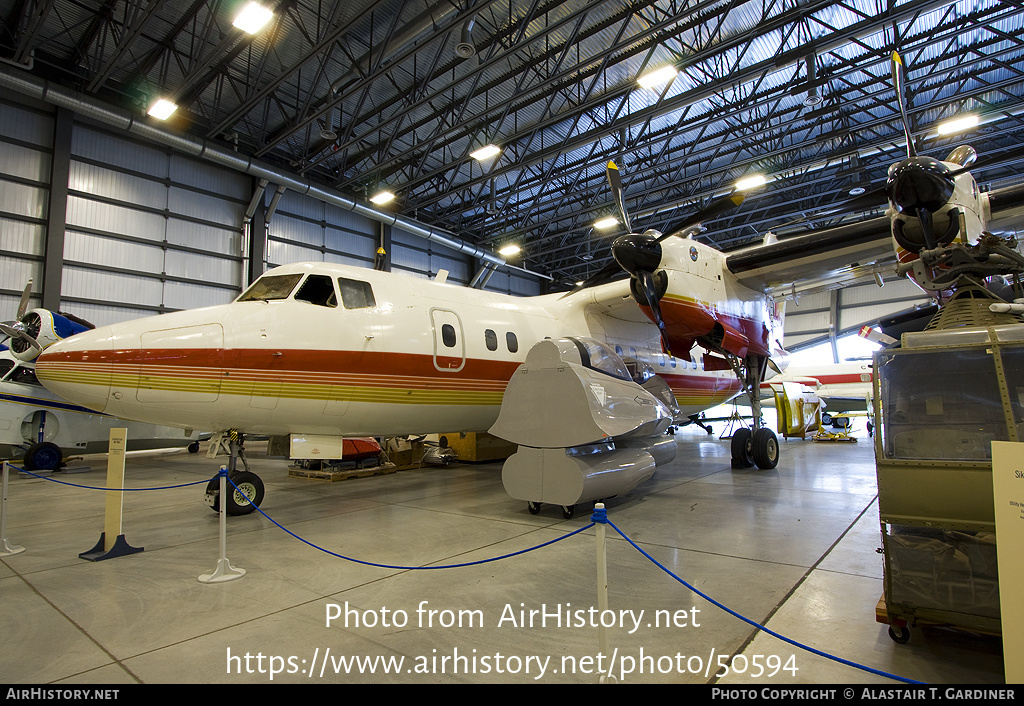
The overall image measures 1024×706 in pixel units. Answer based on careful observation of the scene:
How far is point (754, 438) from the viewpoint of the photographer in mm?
10383

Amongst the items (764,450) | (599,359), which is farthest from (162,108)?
(764,450)

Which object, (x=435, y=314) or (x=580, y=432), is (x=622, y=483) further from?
(x=435, y=314)

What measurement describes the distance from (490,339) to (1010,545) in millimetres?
6958

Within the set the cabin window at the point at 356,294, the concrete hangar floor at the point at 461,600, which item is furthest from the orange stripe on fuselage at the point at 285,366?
the concrete hangar floor at the point at 461,600

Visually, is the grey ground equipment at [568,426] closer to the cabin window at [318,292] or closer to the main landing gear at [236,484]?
the cabin window at [318,292]

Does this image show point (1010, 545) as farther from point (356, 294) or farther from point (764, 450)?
point (764, 450)

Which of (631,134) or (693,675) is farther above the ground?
(631,134)

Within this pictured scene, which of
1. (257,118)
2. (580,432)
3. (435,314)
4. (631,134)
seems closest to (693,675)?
(580,432)

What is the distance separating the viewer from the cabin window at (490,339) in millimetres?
8578

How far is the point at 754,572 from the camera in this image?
14.2 feet

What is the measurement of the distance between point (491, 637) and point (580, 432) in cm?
303

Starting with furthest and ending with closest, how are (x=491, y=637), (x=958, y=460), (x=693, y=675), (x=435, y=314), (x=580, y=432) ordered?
(x=435, y=314), (x=580, y=432), (x=491, y=637), (x=958, y=460), (x=693, y=675)

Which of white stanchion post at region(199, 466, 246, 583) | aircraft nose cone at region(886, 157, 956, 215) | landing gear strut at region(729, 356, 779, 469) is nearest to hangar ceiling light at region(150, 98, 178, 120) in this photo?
white stanchion post at region(199, 466, 246, 583)

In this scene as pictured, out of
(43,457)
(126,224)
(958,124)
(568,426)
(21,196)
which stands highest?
(958,124)
